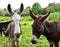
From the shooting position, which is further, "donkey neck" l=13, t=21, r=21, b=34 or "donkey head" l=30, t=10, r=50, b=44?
"donkey neck" l=13, t=21, r=21, b=34

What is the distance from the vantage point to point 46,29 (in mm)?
9586

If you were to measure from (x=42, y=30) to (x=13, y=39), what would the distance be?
1.60 m

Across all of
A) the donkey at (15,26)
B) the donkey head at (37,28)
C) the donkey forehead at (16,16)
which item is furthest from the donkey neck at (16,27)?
the donkey head at (37,28)

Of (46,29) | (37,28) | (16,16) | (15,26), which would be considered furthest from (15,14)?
(46,29)

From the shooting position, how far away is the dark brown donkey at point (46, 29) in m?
9.02

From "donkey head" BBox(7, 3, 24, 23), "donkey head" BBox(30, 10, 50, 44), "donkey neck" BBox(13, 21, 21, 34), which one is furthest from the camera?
"donkey head" BBox(7, 3, 24, 23)

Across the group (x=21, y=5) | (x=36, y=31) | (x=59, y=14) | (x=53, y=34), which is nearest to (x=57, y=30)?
(x=53, y=34)

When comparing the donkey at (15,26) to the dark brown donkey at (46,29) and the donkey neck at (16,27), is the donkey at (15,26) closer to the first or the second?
the donkey neck at (16,27)

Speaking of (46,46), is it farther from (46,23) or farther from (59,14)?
(59,14)

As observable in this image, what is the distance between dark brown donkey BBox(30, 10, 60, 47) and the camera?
9023 mm

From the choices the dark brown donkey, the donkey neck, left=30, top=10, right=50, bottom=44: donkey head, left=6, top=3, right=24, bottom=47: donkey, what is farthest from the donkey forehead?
left=30, top=10, right=50, bottom=44: donkey head

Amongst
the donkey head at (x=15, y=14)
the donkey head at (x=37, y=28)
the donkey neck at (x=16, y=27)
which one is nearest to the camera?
the donkey head at (x=37, y=28)

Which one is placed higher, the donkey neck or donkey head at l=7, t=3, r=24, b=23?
donkey head at l=7, t=3, r=24, b=23

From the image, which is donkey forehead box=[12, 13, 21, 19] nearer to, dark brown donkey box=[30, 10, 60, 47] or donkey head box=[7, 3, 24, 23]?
donkey head box=[7, 3, 24, 23]
